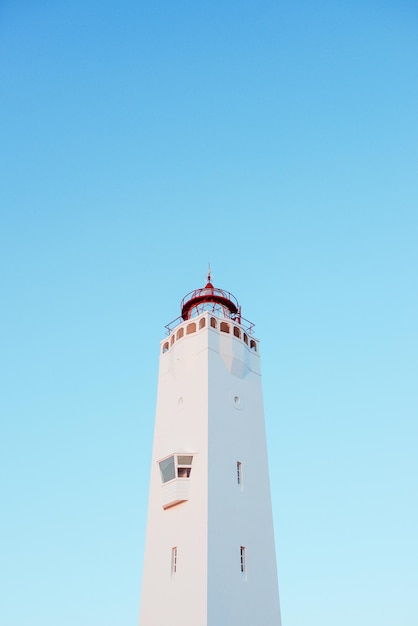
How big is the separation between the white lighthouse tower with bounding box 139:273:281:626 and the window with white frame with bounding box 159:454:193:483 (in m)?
0.05

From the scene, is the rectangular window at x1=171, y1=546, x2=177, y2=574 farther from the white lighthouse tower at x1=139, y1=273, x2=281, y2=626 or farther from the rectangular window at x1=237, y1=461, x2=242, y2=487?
the rectangular window at x1=237, y1=461, x2=242, y2=487

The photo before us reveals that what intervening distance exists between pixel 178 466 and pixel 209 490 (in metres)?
2.16

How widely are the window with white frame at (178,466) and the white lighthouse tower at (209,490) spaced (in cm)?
5

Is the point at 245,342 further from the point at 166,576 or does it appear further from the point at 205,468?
the point at 166,576

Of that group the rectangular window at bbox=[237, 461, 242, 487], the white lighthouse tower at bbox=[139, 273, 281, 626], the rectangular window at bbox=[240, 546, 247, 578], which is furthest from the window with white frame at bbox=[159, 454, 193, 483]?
the rectangular window at bbox=[240, 546, 247, 578]

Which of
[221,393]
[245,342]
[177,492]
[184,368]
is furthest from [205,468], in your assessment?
[245,342]

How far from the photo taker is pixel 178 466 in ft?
89.5

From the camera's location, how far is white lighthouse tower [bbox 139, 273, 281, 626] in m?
24.2

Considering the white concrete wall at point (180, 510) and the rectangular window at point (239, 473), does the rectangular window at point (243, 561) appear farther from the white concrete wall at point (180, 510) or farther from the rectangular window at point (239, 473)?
the rectangular window at point (239, 473)

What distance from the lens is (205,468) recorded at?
26.4 m

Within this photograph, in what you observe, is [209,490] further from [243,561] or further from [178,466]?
[243,561]

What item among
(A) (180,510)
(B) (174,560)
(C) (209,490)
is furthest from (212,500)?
(B) (174,560)

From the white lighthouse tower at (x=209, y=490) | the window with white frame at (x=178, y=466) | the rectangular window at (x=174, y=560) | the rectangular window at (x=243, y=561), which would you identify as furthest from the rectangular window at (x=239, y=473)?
the rectangular window at (x=174, y=560)

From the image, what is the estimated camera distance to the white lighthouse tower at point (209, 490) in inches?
954
